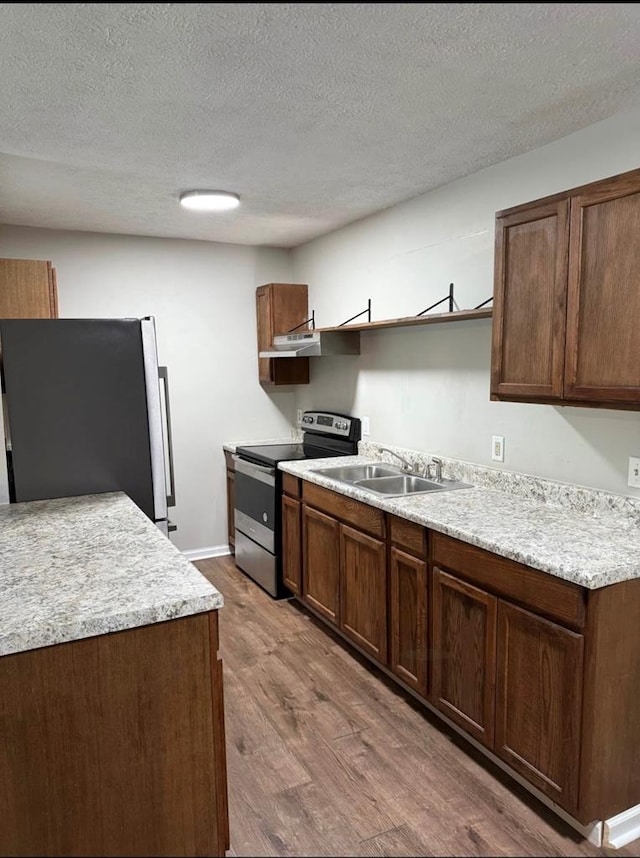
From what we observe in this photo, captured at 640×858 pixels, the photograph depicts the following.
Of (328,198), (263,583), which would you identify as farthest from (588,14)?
(263,583)

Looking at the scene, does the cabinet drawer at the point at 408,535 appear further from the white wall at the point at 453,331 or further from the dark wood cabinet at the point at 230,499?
the dark wood cabinet at the point at 230,499

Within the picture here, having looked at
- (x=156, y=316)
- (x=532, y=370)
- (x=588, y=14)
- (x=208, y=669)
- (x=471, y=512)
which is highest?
(x=588, y=14)

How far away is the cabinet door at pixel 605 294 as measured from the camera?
176 cm

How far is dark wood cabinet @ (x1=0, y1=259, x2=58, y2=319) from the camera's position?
9.65 ft

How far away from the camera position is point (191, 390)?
14.0 feet

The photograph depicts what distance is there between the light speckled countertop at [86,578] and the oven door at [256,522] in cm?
146

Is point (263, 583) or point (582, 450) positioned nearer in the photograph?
point (582, 450)

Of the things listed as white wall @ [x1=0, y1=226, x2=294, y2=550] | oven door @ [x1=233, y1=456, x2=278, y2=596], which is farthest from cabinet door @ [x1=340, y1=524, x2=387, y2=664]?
white wall @ [x1=0, y1=226, x2=294, y2=550]

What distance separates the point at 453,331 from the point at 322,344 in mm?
928

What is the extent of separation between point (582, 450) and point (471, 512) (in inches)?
19.5

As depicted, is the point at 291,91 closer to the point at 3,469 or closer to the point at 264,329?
the point at 3,469

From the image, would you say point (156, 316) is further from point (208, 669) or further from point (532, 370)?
point (208, 669)

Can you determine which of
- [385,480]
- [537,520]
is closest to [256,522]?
[385,480]

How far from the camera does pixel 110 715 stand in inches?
52.6
